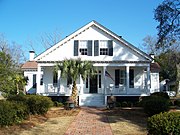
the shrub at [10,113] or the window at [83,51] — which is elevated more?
the window at [83,51]

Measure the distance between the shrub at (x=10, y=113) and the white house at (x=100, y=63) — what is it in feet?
44.6

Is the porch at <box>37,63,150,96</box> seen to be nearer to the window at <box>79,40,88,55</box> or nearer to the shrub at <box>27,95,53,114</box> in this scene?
the window at <box>79,40,88,55</box>

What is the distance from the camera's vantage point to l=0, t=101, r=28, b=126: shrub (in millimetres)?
12859

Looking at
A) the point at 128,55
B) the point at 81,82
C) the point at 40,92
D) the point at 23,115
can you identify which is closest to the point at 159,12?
the point at 128,55

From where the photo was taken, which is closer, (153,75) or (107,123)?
(107,123)

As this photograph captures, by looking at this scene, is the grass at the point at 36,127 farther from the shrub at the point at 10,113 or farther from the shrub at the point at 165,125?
the shrub at the point at 165,125

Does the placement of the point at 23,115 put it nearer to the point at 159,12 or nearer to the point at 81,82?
the point at 81,82

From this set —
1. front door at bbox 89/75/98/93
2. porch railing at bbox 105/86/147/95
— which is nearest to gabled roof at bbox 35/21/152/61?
porch railing at bbox 105/86/147/95

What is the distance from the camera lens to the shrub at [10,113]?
12859 mm

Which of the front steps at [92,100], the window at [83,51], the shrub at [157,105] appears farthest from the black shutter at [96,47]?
the shrub at [157,105]

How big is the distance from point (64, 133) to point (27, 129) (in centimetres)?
193

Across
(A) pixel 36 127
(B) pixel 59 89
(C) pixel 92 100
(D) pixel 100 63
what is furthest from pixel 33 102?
(D) pixel 100 63

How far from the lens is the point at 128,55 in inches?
1137

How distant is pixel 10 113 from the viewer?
13.2m
